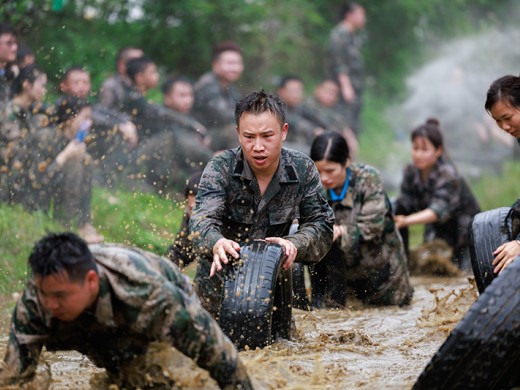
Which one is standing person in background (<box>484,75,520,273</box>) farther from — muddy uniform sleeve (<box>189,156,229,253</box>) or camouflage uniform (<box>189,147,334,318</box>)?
muddy uniform sleeve (<box>189,156,229,253</box>)

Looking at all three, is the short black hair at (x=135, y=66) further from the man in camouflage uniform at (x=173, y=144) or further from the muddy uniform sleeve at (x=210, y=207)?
the muddy uniform sleeve at (x=210, y=207)

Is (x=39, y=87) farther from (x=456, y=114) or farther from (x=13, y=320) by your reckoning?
(x=456, y=114)

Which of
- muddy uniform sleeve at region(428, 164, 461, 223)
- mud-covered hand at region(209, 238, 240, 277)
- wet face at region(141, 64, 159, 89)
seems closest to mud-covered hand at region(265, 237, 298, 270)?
mud-covered hand at region(209, 238, 240, 277)

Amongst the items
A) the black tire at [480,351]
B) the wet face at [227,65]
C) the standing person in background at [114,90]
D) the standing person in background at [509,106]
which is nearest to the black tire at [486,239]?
the standing person in background at [509,106]

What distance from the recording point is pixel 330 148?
7.55 metres

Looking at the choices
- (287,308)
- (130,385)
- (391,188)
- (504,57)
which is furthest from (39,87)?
(504,57)

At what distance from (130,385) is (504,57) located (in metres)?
19.3

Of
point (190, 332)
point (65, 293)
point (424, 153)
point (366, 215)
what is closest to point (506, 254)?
point (366, 215)

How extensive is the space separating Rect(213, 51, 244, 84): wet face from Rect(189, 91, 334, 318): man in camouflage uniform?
624cm

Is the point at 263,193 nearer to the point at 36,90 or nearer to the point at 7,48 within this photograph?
the point at 36,90

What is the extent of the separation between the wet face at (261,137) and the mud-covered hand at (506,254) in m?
1.49

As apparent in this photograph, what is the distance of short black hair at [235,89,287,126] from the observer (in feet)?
18.5

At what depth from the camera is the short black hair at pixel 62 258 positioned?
3.85m

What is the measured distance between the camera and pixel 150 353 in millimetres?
4387
